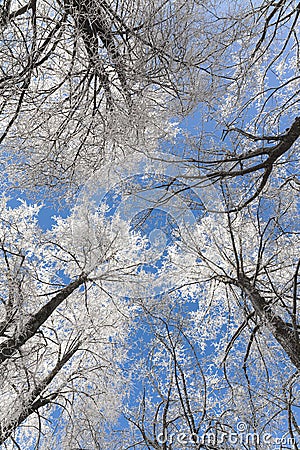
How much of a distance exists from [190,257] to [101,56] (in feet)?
7.94

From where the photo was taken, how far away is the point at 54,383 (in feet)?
16.9

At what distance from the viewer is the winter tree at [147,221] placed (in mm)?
3066

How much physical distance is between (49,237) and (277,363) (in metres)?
2.91

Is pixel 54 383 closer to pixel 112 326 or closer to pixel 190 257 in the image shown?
pixel 112 326

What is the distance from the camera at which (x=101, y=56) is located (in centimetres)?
322

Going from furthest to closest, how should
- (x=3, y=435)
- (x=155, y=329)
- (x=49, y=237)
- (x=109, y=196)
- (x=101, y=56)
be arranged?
1. (x=49, y=237)
2. (x=109, y=196)
3. (x=155, y=329)
4. (x=3, y=435)
5. (x=101, y=56)

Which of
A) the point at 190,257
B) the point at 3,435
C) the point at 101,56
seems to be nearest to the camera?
the point at 101,56

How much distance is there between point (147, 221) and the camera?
4.71 meters

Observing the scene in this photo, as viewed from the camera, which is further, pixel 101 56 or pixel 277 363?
pixel 277 363

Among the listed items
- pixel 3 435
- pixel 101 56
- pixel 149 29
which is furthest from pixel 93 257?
pixel 149 29

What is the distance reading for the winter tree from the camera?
307 cm

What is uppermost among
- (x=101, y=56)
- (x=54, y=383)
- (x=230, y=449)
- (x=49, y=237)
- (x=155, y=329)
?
(x=49, y=237)

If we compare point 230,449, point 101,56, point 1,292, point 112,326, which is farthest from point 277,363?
point 101,56

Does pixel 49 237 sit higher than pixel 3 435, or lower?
higher
